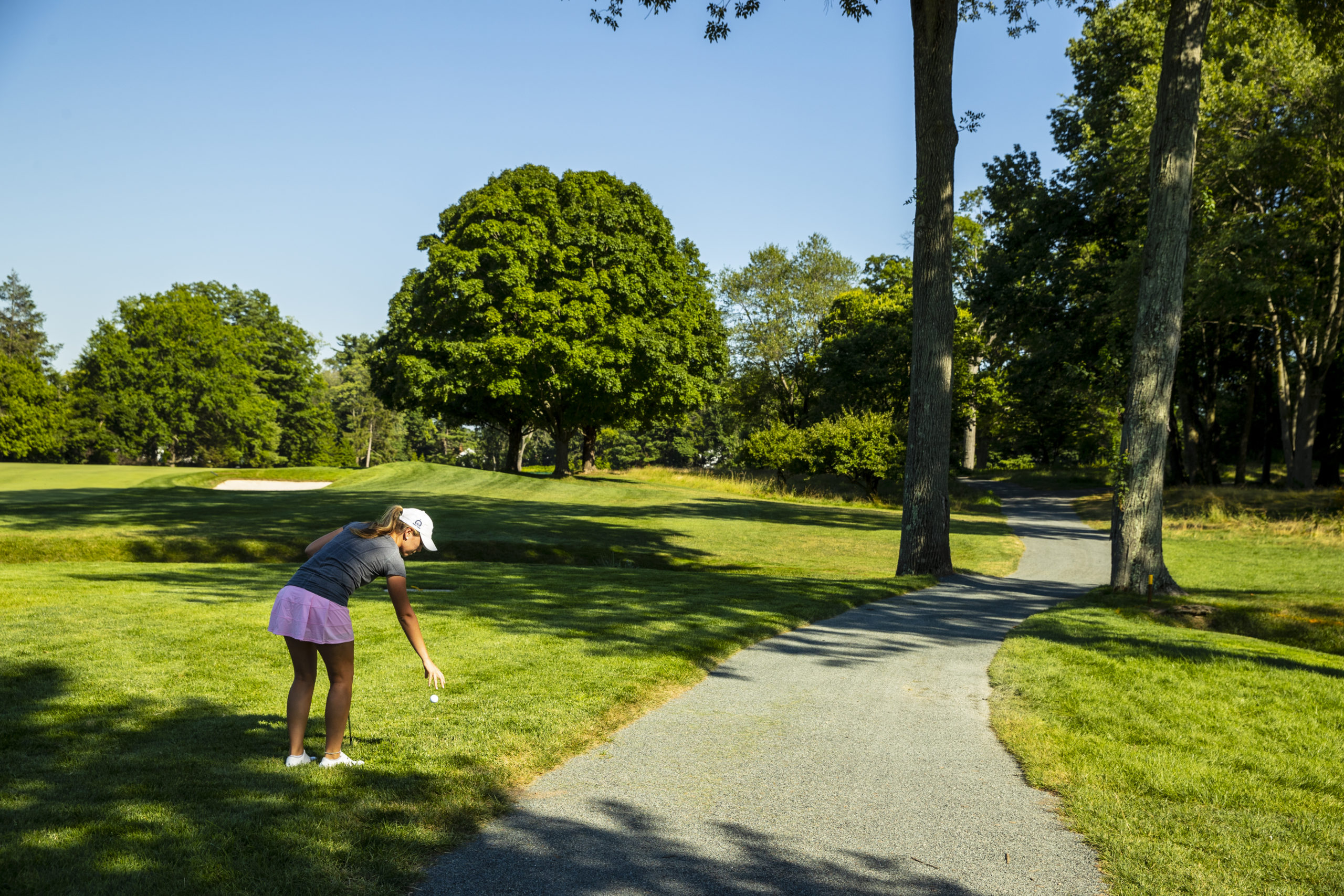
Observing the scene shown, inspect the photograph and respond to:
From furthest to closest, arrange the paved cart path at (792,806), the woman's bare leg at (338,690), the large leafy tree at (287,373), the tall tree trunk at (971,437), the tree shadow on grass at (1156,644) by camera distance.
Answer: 1. the large leafy tree at (287,373)
2. the tall tree trunk at (971,437)
3. the tree shadow on grass at (1156,644)
4. the woman's bare leg at (338,690)
5. the paved cart path at (792,806)

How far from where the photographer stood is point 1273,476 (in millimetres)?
45969

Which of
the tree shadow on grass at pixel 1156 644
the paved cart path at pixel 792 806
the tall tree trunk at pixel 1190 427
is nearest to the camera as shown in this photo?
the paved cart path at pixel 792 806

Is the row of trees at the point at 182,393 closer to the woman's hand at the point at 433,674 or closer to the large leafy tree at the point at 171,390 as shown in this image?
the large leafy tree at the point at 171,390

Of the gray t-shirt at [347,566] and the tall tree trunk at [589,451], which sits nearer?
the gray t-shirt at [347,566]

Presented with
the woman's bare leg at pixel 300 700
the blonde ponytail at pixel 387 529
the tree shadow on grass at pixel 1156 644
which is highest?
the blonde ponytail at pixel 387 529

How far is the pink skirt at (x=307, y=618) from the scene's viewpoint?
4664 mm

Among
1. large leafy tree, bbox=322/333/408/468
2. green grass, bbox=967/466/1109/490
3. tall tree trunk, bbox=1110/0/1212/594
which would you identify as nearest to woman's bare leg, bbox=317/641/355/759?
tall tree trunk, bbox=1110/0/1212/594

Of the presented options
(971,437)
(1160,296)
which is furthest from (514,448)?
(1160,296)

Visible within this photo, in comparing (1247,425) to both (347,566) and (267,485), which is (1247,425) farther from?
(267,485)

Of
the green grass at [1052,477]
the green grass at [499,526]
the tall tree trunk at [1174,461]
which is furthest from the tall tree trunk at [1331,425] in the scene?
the green grass at [499,526]

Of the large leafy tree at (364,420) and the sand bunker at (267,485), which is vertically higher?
the large leafy tree at (364,420)

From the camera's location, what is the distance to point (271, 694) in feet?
22.0

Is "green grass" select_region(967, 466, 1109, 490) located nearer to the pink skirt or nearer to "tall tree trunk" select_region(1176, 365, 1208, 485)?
"tall tree trunk" select_region(1176, 365, 1208, 485)

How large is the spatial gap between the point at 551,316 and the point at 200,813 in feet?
110
